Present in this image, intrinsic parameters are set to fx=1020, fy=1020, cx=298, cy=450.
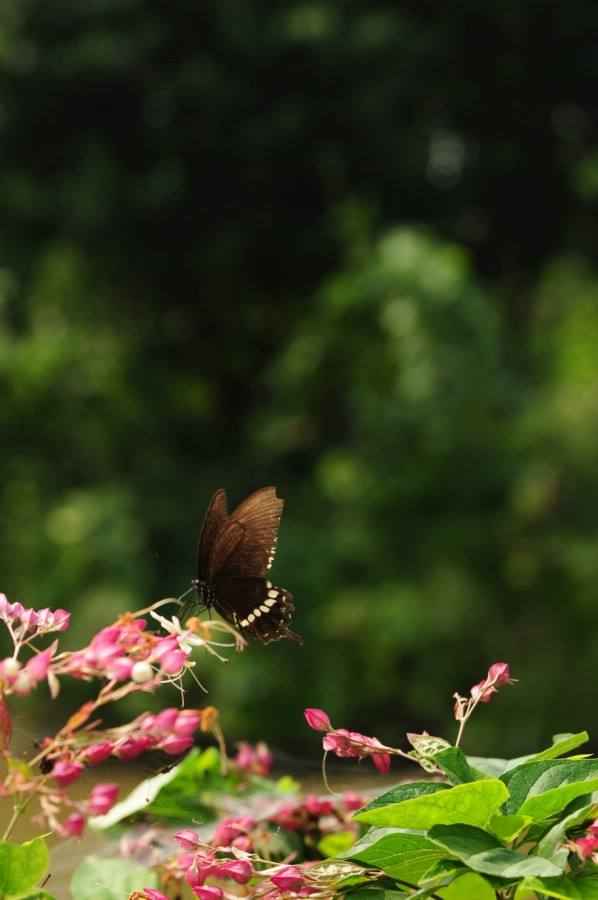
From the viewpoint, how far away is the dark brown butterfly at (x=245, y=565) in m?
0.45

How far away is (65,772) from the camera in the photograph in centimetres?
30

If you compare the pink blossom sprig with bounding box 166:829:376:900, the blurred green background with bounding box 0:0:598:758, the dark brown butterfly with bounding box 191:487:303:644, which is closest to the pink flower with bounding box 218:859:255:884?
the pink blossom sprig with bounding box 166:829:376:900

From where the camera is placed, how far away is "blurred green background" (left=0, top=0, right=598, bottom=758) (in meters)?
3.44

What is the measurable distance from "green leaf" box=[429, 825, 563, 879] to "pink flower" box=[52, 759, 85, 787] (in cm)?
11

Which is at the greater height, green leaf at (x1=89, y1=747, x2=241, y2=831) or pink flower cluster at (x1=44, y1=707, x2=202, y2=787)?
pink flower cluster at (x1=44, y1=707, x2=202, y2=787)

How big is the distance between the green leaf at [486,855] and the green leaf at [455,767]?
2cm

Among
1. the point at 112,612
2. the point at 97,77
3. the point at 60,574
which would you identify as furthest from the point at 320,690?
the point at 97,77

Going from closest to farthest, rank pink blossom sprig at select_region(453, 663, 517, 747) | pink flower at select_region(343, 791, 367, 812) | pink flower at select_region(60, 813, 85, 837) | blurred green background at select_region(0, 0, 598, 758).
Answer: pink flower at select_region(60, 813, 85, 837) → pink blossom sprig at select_region(453, 663, 517, 747) → pink flower at select_region(343, 791, 367, 812) → blurred green background at select_region(0, 0, 598, 758)

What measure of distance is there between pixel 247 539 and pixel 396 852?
162mm

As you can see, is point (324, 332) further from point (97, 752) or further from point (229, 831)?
point (97, 752)

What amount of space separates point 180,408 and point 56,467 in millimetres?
644

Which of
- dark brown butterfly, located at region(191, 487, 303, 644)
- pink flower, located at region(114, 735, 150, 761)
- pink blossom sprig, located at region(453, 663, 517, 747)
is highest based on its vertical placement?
dark brown butterfly, located at region(191, 487, 303, 644)

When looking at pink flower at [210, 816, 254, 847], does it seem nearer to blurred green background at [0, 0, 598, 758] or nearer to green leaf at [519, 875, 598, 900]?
green leaf at [519, 875, 598, 900]

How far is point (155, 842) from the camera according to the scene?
1.55 ft
